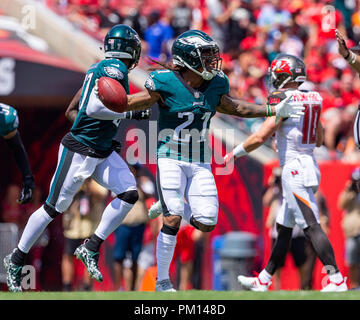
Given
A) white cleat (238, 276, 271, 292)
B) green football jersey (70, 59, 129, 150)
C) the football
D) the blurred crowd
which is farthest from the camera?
the blurred crowd

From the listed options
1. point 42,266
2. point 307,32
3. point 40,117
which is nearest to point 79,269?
point 42,266

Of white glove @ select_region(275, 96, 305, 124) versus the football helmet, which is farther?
the football helmet

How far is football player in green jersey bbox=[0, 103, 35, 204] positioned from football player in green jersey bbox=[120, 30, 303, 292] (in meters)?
1.20

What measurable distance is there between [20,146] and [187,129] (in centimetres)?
153

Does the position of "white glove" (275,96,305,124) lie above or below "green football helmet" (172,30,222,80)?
below

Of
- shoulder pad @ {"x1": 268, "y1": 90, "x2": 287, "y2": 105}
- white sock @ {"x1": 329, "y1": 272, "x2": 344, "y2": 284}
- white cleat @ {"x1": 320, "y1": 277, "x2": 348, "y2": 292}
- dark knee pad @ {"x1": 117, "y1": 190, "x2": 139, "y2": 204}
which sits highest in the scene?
shoulder pad @ {"x1": 268, "y1": 90, "x2": 287, "y2": 105}

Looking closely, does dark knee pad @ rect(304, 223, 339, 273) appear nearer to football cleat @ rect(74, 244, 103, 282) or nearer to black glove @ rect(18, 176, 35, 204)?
football cleat @ rect(74, 244, 103, 282)

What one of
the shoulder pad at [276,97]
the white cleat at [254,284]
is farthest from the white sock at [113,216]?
the shoulder pad at [276,97]

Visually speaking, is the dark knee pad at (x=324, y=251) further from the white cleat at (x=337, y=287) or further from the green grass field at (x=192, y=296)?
the green grass field at (x=192, y=296)

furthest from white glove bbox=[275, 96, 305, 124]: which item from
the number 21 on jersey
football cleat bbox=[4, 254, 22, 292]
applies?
football cleat bbox=[4, 254, 22, 292]

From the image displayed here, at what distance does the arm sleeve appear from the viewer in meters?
6.75

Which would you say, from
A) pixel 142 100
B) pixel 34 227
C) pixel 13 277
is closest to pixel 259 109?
pixel 142 100
